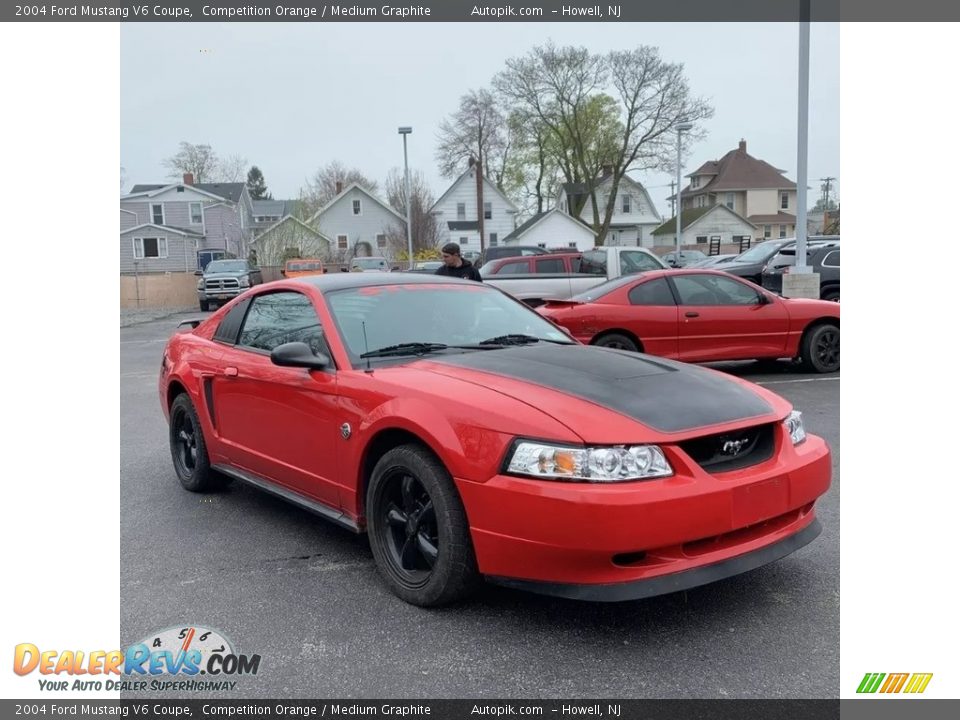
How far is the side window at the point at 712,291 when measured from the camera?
9.87m

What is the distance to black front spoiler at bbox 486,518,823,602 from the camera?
2.93 metres

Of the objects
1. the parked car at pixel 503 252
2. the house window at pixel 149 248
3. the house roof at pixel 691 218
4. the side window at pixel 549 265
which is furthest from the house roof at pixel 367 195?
the side window at pixel 549 265

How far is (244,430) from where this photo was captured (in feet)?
15.4

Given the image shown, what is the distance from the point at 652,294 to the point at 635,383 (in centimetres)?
655

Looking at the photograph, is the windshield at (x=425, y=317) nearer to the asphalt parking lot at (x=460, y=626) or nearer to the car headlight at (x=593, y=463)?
the asphalt parking lot at (x=460, y=626)

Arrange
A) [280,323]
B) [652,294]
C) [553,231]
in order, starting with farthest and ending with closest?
[553,231] < [652,294] < [280,323]

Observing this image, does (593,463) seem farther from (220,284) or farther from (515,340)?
(220,284)

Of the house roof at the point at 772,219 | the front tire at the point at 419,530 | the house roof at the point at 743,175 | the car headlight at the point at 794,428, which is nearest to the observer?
the front tire at the point at 419,530

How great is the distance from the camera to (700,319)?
9.77m

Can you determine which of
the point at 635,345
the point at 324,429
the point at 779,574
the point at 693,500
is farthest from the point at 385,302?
the point at 635,345

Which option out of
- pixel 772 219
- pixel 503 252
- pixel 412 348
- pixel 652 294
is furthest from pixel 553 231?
pixel 412 348

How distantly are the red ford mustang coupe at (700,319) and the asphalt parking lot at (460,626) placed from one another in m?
5.16

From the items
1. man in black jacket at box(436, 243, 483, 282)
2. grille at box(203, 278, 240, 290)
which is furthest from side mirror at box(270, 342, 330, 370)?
grille at box(203, 278, 240, 290)
